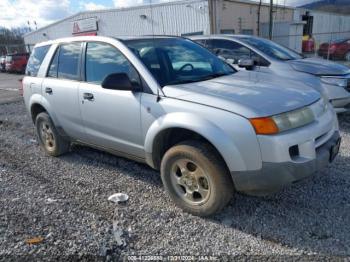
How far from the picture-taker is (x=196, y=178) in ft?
10.4

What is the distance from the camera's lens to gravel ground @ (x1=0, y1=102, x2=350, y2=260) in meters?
2.80

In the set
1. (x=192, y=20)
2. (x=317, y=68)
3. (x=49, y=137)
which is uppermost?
(x=192, y=20)

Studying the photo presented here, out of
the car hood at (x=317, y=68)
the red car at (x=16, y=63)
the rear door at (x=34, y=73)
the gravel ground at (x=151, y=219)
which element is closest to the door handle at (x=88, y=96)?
the gravel ground at (x=151, y=219)

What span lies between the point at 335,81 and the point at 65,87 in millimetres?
4621

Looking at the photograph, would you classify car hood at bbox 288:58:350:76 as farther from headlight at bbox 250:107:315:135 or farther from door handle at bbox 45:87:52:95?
door handle at bbox 45:87:52:95

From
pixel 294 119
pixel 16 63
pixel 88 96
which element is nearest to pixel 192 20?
pixel 16 63

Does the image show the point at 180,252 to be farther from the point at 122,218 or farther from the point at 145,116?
the point at 145,116

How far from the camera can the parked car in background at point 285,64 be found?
5.82m

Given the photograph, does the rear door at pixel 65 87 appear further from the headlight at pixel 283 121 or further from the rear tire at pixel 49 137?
the headlight at pixel 283 121

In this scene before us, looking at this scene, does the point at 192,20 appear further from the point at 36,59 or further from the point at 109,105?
the point at 109,105

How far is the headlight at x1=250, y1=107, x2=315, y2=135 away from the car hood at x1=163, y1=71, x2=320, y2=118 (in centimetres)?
4

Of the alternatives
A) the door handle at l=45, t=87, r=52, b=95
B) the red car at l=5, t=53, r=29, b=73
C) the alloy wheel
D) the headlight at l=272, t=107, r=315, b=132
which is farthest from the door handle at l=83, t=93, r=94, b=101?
the red car at l=5, t=53, r=29, b=73

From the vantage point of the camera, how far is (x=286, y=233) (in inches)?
115

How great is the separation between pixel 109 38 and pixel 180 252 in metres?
2.57
